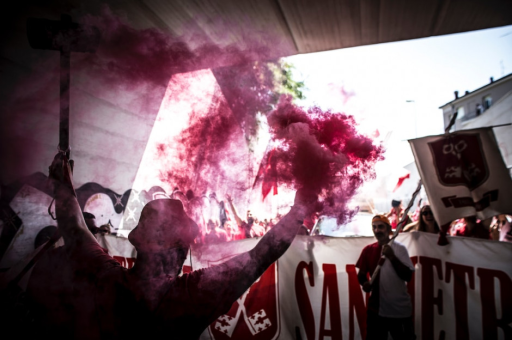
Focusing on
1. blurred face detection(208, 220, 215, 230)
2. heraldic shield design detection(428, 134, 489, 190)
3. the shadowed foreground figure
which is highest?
heraldic shield design detection(428, 134, 489, 190)

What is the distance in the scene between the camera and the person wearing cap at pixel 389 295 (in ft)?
10.4

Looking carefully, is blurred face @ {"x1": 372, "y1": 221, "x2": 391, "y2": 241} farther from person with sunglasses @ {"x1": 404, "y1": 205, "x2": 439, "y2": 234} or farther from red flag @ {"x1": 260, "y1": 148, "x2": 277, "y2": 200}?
red flag @ {"x1": 260, "y1": 148, "x2": 277, "y2": 200}

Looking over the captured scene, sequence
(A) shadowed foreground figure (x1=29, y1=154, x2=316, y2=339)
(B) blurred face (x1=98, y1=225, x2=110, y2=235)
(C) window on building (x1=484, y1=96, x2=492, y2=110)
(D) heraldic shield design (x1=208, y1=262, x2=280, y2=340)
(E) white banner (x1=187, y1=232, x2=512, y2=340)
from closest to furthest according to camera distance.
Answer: (A) shadowed foreground figure (x1=29, y1=154, x2=316, y2=339)
(E) white banner (x1=187, y1=232, x2=512, y2=340)
(D) heraldic shield design (x1=208, y1=262, x2=280, y2=340)
(B) blurred face (x1=98, y1=225, x2=110, y2=235)
(C) window on building (x1=484, y1=96, x2=492, y2=110)

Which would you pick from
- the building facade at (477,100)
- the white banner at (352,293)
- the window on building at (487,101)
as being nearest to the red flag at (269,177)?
the white banner at (352,293)

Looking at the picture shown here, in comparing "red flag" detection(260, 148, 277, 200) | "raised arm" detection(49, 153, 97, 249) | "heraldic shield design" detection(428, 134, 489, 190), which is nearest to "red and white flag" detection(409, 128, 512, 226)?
"heraldic shield design" detection(428, 134, 489, 190)

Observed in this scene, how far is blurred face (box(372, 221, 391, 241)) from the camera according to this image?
3.52 m

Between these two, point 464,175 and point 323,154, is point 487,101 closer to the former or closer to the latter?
point 464,175

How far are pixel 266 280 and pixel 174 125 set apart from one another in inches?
87.7

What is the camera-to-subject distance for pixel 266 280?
370 centimetres

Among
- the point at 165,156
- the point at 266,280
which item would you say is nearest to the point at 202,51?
the point at 165,156

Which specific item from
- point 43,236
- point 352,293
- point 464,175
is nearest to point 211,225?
point 352,293

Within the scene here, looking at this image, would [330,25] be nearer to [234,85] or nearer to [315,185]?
[234,85]

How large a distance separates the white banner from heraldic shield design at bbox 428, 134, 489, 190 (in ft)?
2.37

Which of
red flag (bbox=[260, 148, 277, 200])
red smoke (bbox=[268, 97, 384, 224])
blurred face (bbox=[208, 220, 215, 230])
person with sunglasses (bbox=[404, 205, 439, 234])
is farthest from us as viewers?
person with sunglasses (bbox=[404, 205, 439, 234])
